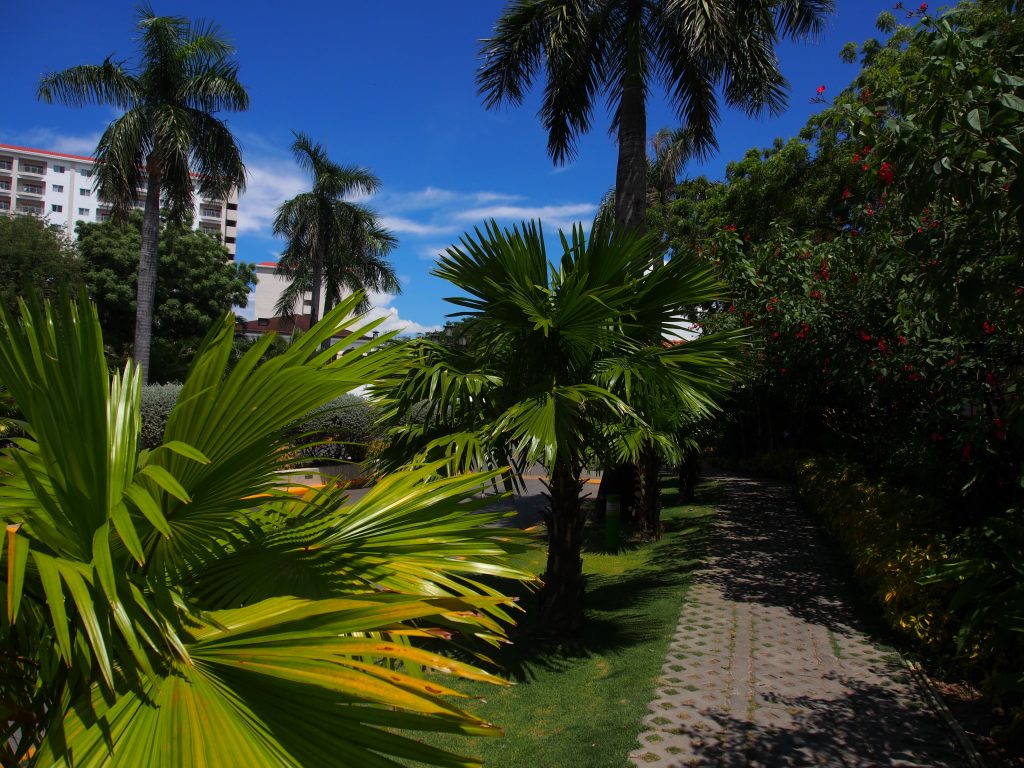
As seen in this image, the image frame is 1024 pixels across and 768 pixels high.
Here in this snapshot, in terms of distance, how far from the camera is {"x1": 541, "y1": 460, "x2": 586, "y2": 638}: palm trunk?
6766mm

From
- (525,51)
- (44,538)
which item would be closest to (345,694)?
(44,538)

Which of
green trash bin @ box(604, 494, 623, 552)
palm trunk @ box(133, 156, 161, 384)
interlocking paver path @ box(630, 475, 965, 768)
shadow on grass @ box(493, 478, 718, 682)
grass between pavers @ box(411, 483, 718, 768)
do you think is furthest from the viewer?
palm trunk @ box(133, 156, 161, 384)

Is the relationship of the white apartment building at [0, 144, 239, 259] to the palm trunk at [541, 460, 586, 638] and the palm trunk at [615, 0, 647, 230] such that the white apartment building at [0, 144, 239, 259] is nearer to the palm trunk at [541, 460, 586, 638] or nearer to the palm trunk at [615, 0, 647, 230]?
the palm trunk at [615, 0, 647, 230]

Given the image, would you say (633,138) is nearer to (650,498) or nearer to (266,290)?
(650,498)

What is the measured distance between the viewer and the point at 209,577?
82.6 inches

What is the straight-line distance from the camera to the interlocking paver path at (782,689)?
4465 millimetres

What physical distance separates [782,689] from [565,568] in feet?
7.12

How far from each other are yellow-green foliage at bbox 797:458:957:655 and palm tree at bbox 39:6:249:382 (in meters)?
18.6

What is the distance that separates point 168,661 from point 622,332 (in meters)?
4.93

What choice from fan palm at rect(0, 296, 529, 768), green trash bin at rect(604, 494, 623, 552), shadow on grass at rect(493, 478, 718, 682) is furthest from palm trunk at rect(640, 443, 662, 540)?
fan palm at rect(0, 296, 529, 768)

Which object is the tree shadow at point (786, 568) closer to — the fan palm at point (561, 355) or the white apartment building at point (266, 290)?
the fan palm at point (561, 355)

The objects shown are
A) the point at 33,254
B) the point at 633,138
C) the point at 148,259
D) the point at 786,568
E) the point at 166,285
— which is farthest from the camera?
the point at 166,285

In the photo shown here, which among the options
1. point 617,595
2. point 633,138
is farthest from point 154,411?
point 617,595

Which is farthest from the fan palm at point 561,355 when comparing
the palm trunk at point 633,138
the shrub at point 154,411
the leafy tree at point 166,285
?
the leafy tree at point 166,285
